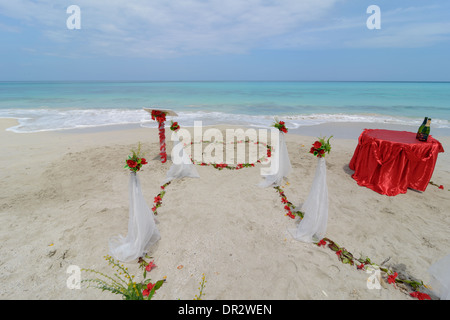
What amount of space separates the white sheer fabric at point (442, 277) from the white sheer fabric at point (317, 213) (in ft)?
5.60

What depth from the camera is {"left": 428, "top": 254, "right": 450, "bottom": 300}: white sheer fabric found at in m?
3.02

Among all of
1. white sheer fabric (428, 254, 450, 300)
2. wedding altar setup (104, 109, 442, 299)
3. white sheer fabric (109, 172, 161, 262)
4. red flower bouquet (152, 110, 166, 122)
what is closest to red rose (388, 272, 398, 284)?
wedding altar setup (104, 109, 442, 299)

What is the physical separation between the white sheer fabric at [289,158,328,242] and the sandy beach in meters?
0.27

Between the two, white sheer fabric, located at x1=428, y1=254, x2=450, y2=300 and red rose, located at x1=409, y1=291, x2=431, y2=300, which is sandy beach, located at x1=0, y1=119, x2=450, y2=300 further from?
white sheer fabric, located at x1=428, y1=254, x2=450, y2=300

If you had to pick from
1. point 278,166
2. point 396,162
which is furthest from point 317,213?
point 396,162

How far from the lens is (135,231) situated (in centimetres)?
406

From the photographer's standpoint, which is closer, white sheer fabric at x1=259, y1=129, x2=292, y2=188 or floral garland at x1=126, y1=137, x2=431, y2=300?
floral garland at x1=126, y1=137, x2=431, y2=300

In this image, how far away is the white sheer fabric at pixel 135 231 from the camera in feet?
12.8

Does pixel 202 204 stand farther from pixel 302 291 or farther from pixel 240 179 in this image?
pixel 302 291

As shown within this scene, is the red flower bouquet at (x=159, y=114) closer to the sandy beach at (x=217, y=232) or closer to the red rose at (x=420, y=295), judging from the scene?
the sandy beach at (x=217, y=232)

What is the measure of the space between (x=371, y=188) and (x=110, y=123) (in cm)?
1857

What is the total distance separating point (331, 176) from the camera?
7.35 metres
